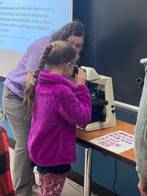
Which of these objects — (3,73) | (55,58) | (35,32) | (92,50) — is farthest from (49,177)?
(3,73)

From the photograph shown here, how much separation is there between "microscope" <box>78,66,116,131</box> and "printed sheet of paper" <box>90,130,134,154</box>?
0.12 m

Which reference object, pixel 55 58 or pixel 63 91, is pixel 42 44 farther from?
pixel 63 91

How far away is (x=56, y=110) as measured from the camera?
73.4 inches

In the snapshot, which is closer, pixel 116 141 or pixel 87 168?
pixel 116 141

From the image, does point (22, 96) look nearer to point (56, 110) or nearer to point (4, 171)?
point (56, 110)

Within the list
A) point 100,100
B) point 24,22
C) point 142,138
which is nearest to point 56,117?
point 100,100

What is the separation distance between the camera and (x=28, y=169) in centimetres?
253

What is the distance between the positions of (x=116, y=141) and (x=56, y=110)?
1.24ft

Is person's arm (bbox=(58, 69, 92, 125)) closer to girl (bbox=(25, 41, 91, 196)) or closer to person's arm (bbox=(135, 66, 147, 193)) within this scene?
girl (bbox=(25, 41, 91, 196))

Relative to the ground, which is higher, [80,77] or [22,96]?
[80,77]

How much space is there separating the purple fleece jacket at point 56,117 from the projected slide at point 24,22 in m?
0.91

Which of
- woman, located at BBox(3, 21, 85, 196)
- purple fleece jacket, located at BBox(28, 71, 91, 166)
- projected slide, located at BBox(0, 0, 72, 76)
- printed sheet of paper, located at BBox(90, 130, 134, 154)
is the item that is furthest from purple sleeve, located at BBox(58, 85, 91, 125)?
projected slide, located at BBox(0, 0, 72, 76)

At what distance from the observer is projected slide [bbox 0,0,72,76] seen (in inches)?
109

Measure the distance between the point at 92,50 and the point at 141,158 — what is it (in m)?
1.46
